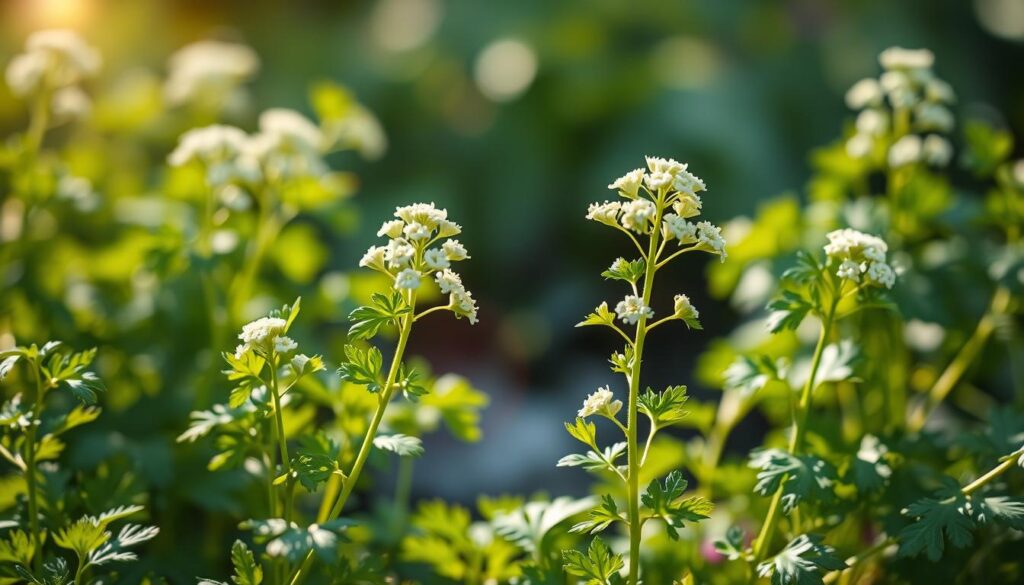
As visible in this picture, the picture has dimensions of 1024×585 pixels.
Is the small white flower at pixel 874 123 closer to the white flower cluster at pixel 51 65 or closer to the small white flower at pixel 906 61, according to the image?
the small white flower at pixel 906 61

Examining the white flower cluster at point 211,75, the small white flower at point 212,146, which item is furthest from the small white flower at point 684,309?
the white flower cluster at point 211,75

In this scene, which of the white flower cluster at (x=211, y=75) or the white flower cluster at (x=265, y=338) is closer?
the white flower cluster at (x=265, y=338)

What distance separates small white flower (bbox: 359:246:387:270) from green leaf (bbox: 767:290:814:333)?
1.31ft

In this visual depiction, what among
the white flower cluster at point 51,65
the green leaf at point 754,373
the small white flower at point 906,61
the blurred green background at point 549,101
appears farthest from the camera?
the blurred green background at point 549,101

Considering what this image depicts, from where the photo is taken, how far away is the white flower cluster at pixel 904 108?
3.80 ft

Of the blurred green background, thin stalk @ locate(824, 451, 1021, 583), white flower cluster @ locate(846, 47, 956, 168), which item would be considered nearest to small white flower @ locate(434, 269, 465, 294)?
thin stalk @ locate(824, 451, 1021, 583)

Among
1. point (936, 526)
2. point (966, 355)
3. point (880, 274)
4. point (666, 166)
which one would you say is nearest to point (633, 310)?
point (666, 166)

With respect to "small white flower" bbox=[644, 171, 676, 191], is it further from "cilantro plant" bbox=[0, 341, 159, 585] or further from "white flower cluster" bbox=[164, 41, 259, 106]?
"white flower cluster" bbox=[164, 41, 259, 106]

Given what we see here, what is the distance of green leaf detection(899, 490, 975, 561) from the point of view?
825 mm

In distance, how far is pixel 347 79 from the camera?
2.82 metres

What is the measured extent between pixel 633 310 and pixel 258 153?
641 mm

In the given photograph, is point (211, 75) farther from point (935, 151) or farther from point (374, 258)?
point (935, 151)

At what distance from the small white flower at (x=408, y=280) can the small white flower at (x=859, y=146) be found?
2.52 ft

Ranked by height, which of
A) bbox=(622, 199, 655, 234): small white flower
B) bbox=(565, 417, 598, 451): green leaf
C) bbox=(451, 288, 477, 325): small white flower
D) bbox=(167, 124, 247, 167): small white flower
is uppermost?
bbox=(167, 124, 247, 167): small white flower
